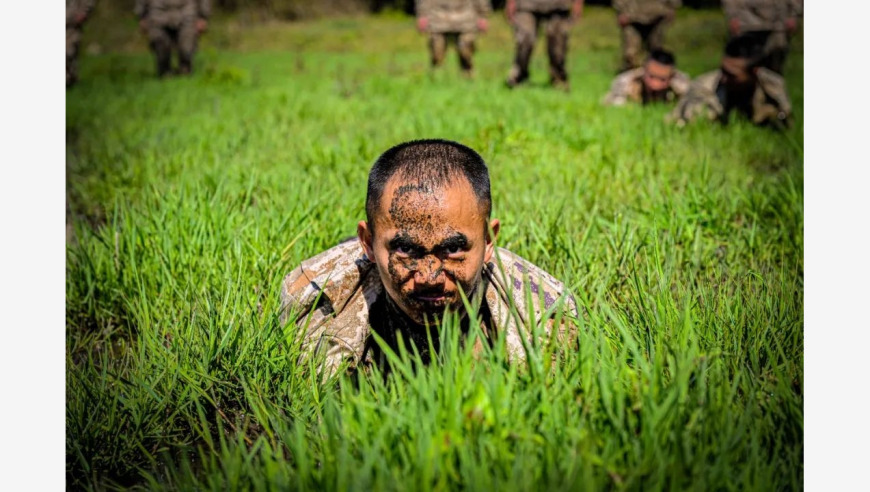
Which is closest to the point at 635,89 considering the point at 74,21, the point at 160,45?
the point at 74,21

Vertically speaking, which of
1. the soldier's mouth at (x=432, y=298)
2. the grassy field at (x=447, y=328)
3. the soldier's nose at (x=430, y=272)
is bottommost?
the grassy field at (x=447, y=328)

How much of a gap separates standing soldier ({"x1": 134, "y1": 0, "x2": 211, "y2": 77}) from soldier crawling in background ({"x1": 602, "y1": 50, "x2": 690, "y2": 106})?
6500mm

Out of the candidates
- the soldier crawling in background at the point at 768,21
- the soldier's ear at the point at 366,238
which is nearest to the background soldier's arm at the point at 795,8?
the soldier crawling in background at the point at 768,21

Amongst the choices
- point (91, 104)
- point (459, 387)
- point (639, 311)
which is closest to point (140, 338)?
point (459, 387)

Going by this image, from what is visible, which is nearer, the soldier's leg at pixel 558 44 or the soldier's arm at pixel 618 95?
the soldier's arm at pixel 618 95

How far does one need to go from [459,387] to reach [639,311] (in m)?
0.83

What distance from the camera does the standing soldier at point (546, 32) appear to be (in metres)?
9.91

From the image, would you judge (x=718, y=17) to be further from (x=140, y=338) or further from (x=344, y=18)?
(x=140, y=338)

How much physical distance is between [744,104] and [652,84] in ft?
4.80

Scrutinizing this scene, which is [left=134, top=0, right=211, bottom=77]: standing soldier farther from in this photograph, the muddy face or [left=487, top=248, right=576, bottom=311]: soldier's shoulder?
the muddy face

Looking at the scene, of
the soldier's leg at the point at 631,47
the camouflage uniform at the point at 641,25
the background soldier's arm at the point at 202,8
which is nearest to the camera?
the camouflage uniform at the point at 641,25

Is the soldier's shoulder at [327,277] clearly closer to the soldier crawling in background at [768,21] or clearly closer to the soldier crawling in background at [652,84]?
the soldier crawling in background at [652,84]

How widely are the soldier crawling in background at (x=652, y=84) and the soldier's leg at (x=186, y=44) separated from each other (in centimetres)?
657
